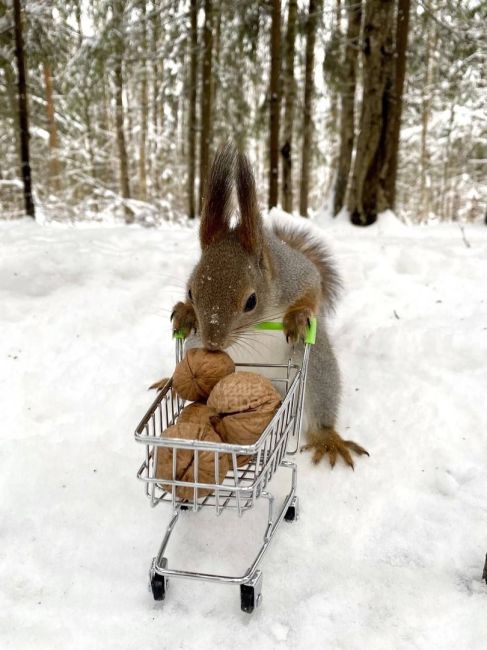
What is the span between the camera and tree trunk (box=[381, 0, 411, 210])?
5.59 meters

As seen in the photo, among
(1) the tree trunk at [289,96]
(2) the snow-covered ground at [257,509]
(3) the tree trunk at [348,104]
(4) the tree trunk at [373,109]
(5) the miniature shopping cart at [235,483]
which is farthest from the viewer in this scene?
(1) the tree trunk at [289,96]

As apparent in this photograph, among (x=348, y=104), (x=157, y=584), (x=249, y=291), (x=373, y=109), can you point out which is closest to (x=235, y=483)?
(x=157, y=584)

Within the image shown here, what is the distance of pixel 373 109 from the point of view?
5512mm

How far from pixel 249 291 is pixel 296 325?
0.75ft

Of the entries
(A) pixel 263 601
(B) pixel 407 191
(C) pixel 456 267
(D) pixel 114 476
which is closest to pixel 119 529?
(D) pixel 114 476

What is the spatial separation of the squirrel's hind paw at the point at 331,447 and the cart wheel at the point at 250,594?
715 millimetres

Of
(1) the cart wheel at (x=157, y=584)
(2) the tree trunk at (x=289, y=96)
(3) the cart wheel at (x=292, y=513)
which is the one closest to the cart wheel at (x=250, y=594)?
(1) the cart wheel at (x=157, y=584)

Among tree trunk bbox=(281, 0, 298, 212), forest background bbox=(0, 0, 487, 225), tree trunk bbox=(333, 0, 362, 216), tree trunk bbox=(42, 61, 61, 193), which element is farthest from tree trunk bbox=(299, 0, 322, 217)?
tree trunk bbox=(42, 61, 61, 193)

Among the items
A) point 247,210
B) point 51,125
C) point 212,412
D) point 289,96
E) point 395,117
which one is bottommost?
point 212,412

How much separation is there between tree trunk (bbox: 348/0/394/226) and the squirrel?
3480mm

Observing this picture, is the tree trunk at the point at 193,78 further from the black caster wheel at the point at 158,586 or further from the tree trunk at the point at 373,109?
the black caster wheel at the point at 158,586

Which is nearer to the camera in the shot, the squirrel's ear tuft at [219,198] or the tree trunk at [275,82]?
the squirrel's ear tuft at [219,198]

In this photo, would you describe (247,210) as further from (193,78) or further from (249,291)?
(193,78)

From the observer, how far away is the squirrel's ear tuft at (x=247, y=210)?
1.77 metres
